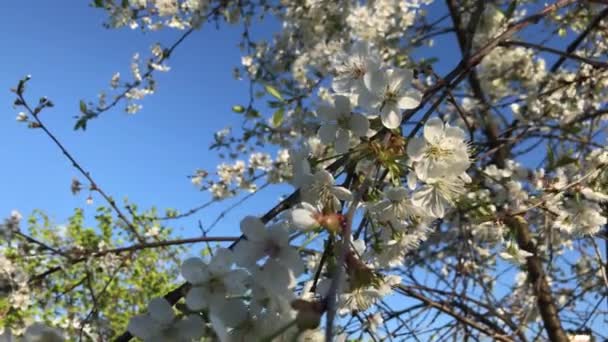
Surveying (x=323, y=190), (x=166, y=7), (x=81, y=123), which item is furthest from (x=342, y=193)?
(x=166, y=7)

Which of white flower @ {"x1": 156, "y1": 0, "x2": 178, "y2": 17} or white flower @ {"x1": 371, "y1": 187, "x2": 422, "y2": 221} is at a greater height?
white flower @ {"x1": 156, "y1": 0, "x2": 178, "y2": 17}

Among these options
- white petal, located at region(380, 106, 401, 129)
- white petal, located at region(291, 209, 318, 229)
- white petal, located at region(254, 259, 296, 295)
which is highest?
white petal, located at region(380, 106, 401, 129)

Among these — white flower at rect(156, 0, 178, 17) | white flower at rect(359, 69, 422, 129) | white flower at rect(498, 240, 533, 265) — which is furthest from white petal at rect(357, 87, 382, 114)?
white flower at rect(156, 0, 178, 17)

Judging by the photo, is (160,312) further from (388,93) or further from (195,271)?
(388,93)

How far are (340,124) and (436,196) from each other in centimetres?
22

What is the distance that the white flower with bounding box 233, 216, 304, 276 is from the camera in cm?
73

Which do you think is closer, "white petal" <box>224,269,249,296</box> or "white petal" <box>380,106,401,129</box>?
"white petal" <box>224,269,249,296</box>

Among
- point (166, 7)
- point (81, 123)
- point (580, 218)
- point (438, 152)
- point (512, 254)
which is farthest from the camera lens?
point (166, 7)

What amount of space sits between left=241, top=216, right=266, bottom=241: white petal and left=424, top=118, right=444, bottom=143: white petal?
1.26ft

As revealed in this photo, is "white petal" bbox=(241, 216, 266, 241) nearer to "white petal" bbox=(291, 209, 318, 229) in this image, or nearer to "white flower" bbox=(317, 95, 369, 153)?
"white petal" bbox=(291, 209, 318, 229)

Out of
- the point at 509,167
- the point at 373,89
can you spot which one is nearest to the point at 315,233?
the point at 373,89

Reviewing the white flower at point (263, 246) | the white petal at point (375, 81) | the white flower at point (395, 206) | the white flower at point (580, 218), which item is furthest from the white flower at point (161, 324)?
the white flower at point (580, 218)

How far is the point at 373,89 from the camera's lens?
96 centimetres

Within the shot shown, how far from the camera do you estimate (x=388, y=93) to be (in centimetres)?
97
